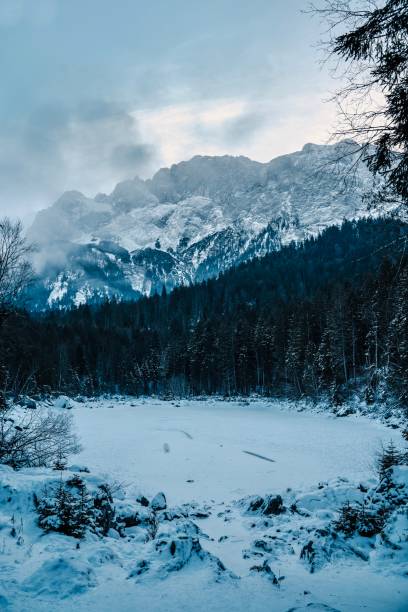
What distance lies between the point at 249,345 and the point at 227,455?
5320 cm

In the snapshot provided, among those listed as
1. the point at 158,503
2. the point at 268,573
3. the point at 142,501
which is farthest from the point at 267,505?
the point at 268,573

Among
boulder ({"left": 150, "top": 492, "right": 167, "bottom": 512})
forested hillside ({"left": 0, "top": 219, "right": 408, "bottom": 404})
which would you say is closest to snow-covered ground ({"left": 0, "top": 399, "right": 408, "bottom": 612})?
boulder ({"left": 150, "top": 492, "right": 167, "bottom": 512})

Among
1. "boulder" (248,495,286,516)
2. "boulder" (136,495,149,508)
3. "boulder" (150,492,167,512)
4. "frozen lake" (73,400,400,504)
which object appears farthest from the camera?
"frozen lake" (73,400,400,504)

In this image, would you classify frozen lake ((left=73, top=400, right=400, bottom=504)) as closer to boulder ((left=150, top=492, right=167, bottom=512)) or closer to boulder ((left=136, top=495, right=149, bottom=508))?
boulder ((left=150, top=492, right=167, bottom=512))

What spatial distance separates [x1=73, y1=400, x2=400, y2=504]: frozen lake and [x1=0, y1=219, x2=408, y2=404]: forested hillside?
454 centimetres

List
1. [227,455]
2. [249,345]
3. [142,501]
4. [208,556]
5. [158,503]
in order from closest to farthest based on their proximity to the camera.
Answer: [208,556], [158,503], [142,501], [227,455], [249,345]

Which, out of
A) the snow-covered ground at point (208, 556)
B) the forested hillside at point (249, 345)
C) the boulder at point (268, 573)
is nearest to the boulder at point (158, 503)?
the snow-covered ground at point (208, 556)

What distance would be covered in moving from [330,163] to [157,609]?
22.3 ft

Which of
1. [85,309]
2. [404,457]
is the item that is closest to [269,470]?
[404,457]

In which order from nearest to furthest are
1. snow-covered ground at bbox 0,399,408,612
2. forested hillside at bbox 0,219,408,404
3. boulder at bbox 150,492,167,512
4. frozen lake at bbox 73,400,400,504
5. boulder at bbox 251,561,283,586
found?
snow-covered ground at bbox 0,399,408,612 → boulder at bbox 251,561,283,586 → boulder at bbox 150,492,167,512 → frozen lake at bbox 73,400,400,504 → forested hillside at bbox 0,219,408,404

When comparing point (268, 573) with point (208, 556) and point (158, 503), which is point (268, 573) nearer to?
point (208, 556)

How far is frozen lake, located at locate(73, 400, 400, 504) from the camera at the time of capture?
1402 cm

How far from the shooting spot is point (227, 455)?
19906 millimetres

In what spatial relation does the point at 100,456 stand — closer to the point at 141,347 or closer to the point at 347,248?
the point at 141,347
